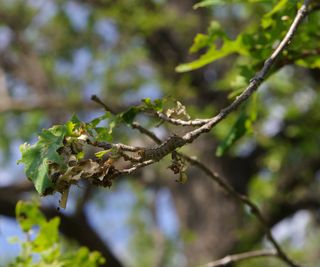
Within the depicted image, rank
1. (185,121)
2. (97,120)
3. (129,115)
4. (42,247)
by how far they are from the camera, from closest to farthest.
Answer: (185,121), (97,120), (129,115), (42,247)

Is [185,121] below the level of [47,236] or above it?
above

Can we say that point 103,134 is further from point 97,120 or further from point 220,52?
point 220,52

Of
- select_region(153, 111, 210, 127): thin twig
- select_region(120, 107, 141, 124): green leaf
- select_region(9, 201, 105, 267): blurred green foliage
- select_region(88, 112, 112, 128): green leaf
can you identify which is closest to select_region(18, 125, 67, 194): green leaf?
select_region(88, 112, 112, 128): green leaf

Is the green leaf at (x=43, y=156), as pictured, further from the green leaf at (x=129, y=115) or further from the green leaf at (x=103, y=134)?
the green leaf at (x=129, y=115)

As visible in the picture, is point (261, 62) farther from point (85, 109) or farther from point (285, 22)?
point (85, 109)

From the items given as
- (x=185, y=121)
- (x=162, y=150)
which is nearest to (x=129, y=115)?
(x=185, y=121)

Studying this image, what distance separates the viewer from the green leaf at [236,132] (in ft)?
6.40

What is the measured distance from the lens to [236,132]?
1976mm

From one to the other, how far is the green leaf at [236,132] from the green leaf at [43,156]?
0.92 meters

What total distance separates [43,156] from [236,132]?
3.31 ft

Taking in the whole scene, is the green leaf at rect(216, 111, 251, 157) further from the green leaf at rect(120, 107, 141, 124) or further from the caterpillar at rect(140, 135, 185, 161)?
the caterpillar at rect(140, 135, 185, 161)

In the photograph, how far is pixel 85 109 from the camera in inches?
254

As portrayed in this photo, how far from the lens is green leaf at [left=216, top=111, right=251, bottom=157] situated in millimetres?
1950

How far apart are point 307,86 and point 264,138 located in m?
0.78
